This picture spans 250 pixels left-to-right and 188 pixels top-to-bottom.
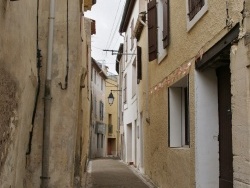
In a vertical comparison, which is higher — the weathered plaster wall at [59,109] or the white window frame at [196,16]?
the white window frame at [196,16]

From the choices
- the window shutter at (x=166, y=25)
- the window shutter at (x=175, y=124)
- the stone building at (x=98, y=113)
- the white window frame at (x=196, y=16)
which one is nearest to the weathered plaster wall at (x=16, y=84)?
the white window frame at (x=196, y=16)

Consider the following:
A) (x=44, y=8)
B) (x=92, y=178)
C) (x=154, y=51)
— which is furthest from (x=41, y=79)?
(x=92, y=178)

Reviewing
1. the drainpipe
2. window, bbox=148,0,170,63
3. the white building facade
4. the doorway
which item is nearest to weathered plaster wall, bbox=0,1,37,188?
the drainpipe

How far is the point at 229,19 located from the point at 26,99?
9.90 feet

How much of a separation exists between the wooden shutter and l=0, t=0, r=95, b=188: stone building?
209cm

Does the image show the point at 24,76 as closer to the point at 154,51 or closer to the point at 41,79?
the point at 41,79

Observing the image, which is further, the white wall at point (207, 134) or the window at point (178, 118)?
the window at point (178, 118)

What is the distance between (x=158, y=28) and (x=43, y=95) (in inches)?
192

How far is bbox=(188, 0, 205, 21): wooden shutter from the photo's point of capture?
6.82 meters

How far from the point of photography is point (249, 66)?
456 centimetres

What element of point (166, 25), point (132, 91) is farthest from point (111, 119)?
point (166, 25)

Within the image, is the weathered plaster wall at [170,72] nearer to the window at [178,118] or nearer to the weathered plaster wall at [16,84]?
the window at [178,118]

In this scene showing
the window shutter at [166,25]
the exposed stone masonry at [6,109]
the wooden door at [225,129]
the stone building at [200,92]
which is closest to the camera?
the exposed stone masonry at [6,109]

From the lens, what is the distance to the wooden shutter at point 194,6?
6820mm
